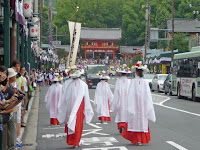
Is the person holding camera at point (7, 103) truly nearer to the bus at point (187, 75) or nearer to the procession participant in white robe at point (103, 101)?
the procession participant in white robe at point (103, 101)

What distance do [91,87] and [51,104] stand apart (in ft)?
88.0

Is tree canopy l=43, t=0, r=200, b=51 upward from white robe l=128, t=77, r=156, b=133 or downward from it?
upward

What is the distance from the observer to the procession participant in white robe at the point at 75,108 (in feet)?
33.1

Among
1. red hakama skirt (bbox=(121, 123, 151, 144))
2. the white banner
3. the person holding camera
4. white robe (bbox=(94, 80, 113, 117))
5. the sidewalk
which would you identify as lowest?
the sidewalk

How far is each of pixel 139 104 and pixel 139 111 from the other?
0.17 m

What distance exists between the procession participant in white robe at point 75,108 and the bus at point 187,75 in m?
14.1

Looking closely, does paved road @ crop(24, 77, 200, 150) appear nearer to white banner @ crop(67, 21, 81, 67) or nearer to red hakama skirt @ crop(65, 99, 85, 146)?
red hakama skirt @ crop(65, 99, 85, 146)

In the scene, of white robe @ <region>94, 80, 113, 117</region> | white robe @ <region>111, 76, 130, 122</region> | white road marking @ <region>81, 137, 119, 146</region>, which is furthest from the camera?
white robe @ <region>94, 80, 113, 117</region>

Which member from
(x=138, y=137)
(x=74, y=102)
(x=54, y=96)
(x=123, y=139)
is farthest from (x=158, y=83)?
(x=74, y=102)

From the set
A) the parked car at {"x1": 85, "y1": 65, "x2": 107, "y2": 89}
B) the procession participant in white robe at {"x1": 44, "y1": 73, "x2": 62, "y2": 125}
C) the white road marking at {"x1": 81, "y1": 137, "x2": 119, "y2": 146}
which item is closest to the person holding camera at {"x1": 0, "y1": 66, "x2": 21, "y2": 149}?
the white road marking at {"x1": 81, "y1": 137, "x2": 119, "y2": 146}

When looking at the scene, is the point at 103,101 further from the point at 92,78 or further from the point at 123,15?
the point at 123,15

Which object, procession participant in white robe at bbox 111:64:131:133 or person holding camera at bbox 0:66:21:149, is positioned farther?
procession participant in white robe at bbox 111:64:131:133

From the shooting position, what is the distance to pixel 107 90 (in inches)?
631

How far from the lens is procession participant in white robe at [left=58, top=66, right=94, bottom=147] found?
10.1 m
